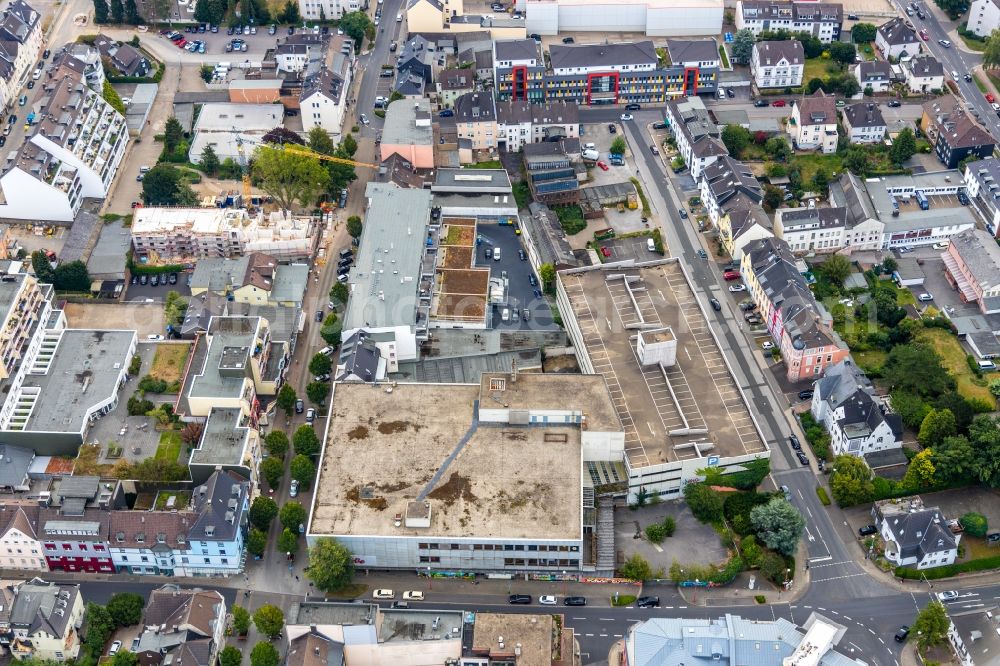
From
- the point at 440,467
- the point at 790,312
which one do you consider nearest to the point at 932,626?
the point at 790,312

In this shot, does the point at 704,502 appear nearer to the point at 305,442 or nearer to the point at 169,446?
the point at 305,442

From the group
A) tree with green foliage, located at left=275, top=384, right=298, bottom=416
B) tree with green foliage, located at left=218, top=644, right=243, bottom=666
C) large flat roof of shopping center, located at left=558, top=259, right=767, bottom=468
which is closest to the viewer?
tree with green foliage, located at left=218, top=644, right=243, bottom=666

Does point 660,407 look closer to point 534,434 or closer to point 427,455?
point 534,434

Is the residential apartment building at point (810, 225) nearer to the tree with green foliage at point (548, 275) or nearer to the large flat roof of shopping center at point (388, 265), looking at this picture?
the tree with green foliage at point (548, 275)

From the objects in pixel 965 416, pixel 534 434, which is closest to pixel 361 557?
pixel 534 434

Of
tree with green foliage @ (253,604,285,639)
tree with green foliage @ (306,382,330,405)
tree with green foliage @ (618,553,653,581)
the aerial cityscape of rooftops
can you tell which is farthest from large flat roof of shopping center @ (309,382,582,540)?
tree with green foliage @ (253,604,285,639)

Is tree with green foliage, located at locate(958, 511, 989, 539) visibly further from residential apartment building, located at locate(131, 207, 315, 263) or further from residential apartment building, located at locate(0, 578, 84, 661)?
residential apartment building, located at locate(0, 578, 84, 661)
